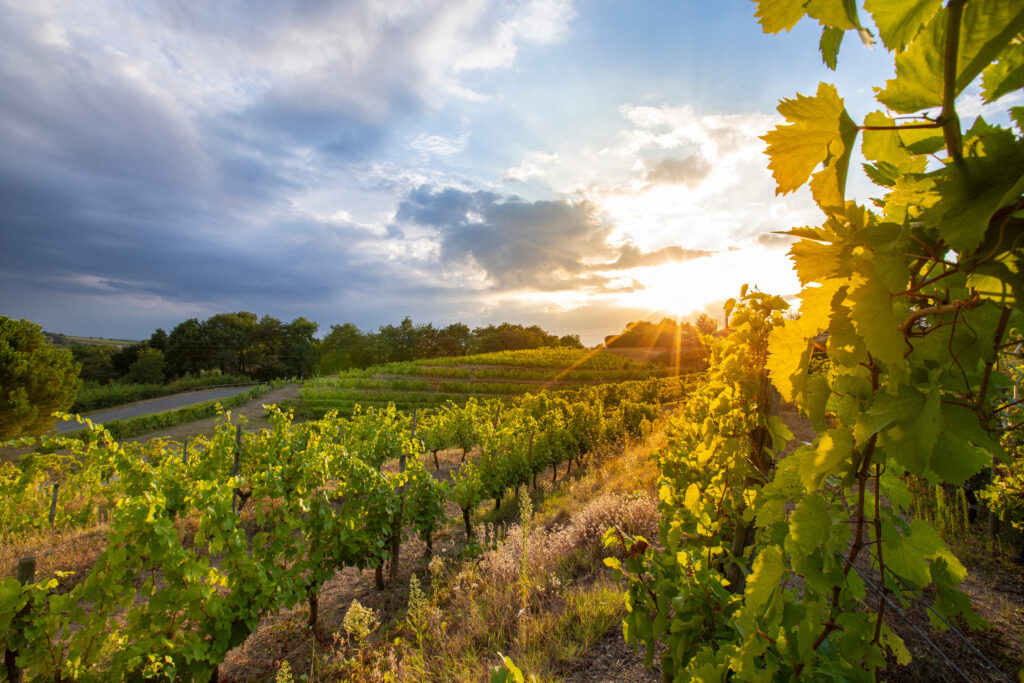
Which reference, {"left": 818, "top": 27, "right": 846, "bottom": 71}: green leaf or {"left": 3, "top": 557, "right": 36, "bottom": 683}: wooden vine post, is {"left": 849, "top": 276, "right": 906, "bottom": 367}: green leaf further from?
{"left": 3, "top": 557, "right": 36, "bottom": 683}: wooden vine post

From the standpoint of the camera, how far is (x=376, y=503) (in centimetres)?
539

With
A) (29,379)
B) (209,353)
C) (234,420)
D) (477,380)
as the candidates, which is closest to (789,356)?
(29,379)

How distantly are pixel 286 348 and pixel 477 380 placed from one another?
125 feet

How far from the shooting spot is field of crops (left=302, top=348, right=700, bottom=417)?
→ 24.9 metres

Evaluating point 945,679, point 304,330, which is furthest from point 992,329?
point 304,330

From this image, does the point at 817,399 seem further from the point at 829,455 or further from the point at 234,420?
the point at 234,420

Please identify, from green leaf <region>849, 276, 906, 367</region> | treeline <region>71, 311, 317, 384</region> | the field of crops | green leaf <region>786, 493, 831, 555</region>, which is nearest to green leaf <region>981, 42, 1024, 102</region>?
green leaf <region>849, 276, 906, 367</region>

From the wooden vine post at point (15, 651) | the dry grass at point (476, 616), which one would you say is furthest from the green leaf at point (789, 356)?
the wooden vine post at point (15, 651)

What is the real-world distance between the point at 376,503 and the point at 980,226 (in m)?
5.82

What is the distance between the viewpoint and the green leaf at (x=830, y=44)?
62cm

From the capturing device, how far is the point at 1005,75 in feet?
1.67

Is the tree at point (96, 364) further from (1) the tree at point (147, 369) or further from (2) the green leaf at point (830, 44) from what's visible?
(2) the green leaf at point (830, 44)

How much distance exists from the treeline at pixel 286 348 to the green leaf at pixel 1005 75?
160 ft

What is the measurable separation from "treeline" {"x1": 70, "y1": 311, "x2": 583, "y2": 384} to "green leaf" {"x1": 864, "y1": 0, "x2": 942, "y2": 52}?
48.7 metres
